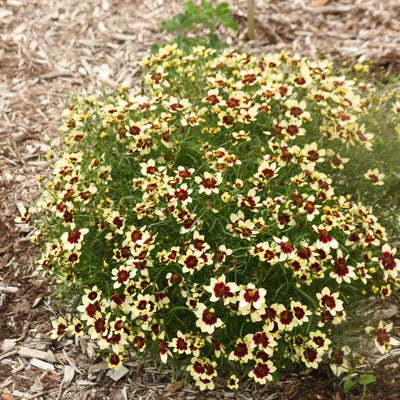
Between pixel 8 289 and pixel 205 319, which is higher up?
pixel 205 319

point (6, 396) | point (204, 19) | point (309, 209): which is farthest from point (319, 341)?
point (204, 19)

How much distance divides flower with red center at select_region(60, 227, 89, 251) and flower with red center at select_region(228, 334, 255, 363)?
108 cm

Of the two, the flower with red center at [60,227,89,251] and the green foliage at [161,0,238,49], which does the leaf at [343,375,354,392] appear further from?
the green foliage at [161,0,238,49]

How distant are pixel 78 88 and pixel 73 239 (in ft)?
10.9

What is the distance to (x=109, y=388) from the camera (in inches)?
124

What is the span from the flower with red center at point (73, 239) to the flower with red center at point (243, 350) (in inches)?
42.3

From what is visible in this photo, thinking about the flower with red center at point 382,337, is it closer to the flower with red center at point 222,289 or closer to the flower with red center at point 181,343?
the flower with red center at point 222,289

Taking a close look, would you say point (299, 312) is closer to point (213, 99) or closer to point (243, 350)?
point (243, 350)

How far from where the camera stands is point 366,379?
113 inches

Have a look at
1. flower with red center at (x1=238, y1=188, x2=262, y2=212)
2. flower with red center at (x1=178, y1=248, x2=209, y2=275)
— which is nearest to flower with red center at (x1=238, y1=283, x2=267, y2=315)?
flower with red center at (x1=178, y1=248, x2=209, y2=275)

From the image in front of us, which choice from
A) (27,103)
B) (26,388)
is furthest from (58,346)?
(27,103)

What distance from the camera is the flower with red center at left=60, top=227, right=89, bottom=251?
9.09 feet

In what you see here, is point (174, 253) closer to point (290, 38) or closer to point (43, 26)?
point (290, 38)

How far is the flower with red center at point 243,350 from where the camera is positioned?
2639 millimetres
